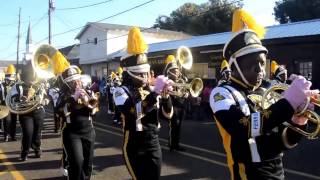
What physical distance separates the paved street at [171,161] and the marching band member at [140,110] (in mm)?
2712

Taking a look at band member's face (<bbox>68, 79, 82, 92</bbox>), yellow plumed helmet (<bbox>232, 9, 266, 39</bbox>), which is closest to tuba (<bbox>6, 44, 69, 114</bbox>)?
band member's face (<bbox>68, 79, 82, 92</bbox>)

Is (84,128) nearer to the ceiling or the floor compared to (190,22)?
nearer to the floor

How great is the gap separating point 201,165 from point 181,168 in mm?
476

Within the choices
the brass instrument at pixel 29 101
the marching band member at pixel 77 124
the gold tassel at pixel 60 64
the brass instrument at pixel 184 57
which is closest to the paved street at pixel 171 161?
the brass instrument at pixel 29 101

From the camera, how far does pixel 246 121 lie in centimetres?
290

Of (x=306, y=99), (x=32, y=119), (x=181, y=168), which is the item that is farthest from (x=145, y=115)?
(x=32, y=119)

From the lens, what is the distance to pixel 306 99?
262 cm

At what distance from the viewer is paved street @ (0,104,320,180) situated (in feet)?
26.3

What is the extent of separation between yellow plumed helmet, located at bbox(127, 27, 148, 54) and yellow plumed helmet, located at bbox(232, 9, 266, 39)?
2175 millimetres

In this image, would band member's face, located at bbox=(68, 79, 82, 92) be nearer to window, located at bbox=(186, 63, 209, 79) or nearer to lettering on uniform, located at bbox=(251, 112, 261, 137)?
lettering on uniform, located at bbox=(251, 112, 261, 137)

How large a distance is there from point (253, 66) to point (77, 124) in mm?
4036

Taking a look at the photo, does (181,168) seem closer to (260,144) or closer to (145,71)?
(145,71)

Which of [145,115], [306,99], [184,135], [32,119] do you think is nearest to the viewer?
[306,99]

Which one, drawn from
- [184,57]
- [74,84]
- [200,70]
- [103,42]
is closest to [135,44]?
[74,84]
